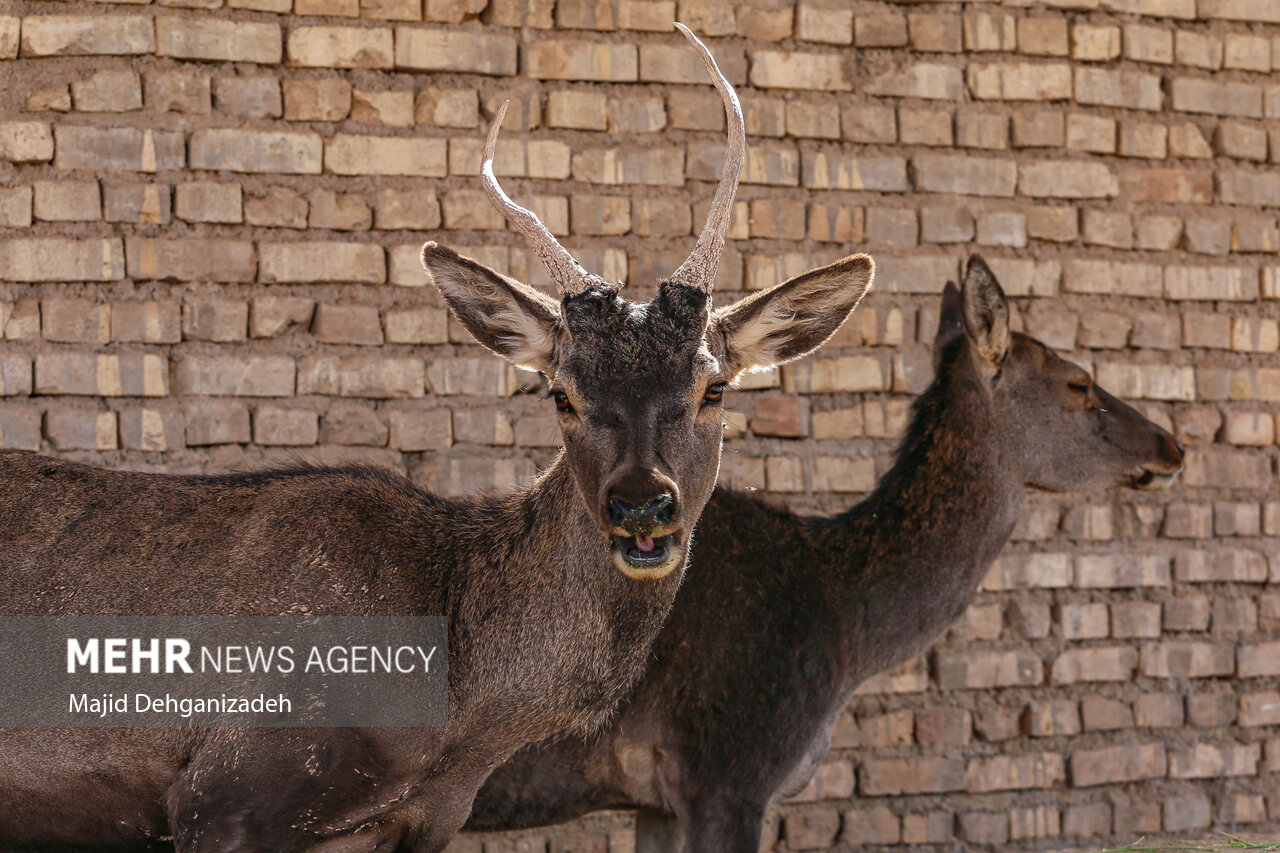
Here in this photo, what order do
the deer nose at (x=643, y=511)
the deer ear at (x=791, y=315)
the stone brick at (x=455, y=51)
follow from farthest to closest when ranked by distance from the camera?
the stone brick at (x=455, y=51)
the deer ear at (x=791, y=315)
the deer nose at (x=643, y=511)

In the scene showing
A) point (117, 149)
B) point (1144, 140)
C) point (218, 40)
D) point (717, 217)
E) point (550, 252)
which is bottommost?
point (550, 252)

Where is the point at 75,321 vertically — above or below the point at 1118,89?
below

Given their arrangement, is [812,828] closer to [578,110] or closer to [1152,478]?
[1152,478]

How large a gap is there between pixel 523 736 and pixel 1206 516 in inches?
171

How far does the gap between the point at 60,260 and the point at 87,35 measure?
0.99m

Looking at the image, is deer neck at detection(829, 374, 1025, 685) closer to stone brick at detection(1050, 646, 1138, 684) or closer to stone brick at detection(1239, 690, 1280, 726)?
stone brick at detection(1050, 646, 1138, 684)

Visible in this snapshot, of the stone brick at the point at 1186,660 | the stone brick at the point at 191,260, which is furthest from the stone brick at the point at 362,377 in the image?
the stone brick at the point at 1186,660

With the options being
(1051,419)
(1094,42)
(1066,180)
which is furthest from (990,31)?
(1051,419)

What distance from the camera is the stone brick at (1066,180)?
6.56 meters

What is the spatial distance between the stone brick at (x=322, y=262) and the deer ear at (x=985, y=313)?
8.55 ft

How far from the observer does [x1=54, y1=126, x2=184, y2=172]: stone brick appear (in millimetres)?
5570

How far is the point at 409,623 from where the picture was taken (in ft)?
12.9

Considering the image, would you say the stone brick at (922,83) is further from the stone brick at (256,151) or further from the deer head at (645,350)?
the stone brick at (256,151)

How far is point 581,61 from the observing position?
19.8 feet
